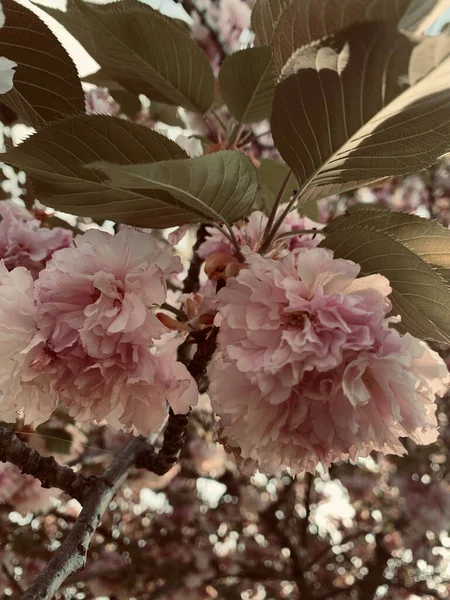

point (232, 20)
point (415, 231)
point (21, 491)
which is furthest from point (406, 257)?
point (21, 491)

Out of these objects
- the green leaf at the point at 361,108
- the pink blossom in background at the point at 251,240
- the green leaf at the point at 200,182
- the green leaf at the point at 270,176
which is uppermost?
the green leaf at the point at 361,108

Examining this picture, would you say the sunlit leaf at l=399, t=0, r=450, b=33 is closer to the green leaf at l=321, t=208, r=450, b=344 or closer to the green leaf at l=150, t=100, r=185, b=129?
the green leaf at l=321, t=208, r=450, b=344

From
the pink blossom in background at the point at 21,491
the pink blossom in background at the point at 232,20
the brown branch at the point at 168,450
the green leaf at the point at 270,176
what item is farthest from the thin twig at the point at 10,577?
the pink blossom in background at the point at 232,20

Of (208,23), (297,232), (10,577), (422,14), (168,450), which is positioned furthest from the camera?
(10,577)

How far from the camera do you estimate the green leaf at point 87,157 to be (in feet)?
1.88

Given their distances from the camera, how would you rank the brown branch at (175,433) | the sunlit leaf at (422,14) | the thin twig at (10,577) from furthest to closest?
the thin twig at (10,577) < the brown branch at (175,433) < the sunlit leaf at (422,14)

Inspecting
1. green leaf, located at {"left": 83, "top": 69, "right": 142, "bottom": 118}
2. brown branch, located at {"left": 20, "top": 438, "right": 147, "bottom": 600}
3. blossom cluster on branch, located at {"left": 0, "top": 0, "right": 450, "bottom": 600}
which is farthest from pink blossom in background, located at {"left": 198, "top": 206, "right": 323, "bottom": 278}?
green leaf, located at {"left": 83, "top": 69, "right": 142, "bottom": 118}

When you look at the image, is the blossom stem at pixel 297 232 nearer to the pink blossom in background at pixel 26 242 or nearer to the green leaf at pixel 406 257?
the green leaf at pixel 406 257

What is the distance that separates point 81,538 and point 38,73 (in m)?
0.60

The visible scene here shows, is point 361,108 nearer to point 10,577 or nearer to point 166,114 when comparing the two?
point 166,114

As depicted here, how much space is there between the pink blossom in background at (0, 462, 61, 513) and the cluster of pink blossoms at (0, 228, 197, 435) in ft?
3.26

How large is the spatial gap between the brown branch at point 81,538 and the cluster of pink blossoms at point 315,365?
251mm

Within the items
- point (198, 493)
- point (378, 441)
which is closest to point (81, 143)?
point (378, 441)

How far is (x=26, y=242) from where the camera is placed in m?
0.96
